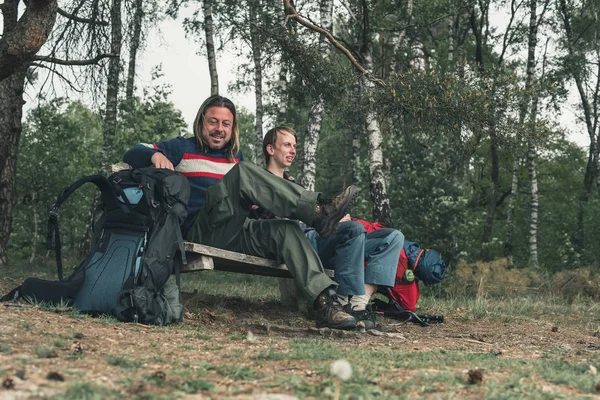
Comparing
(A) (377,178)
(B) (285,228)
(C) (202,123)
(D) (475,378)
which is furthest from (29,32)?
(A) (377,178)

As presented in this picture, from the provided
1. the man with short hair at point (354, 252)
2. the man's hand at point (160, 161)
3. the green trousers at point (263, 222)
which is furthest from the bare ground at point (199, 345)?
the man's hand at point (160, 161)

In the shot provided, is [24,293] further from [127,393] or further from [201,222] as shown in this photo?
[127,393]

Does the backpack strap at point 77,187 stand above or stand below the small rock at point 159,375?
above

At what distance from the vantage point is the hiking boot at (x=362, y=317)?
509 cm

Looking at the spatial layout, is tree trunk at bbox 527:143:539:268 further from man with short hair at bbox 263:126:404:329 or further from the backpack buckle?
the backpack buckle

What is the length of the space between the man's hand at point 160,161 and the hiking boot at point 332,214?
1152 millimetres

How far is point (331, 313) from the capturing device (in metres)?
4.93

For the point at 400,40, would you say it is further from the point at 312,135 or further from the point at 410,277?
the point at 410,277

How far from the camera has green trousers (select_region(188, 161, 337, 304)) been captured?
4871mm

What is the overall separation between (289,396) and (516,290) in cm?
1035

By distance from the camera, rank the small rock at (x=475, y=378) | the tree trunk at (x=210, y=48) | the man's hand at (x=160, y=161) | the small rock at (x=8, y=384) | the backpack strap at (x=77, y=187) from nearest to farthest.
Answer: the small rock at (x=8, y=384)
the small rock at (x=475, y=378)
the backpack strap at (x=77, y=187)
the man's hand at (x=160, y=161)
the tree trunk at (x=210, y=48)

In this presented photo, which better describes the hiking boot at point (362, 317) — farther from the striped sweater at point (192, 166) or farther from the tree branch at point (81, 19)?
the tree branch at point (81, 19)

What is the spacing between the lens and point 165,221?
4867 mm

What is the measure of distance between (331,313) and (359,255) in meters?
0.70
